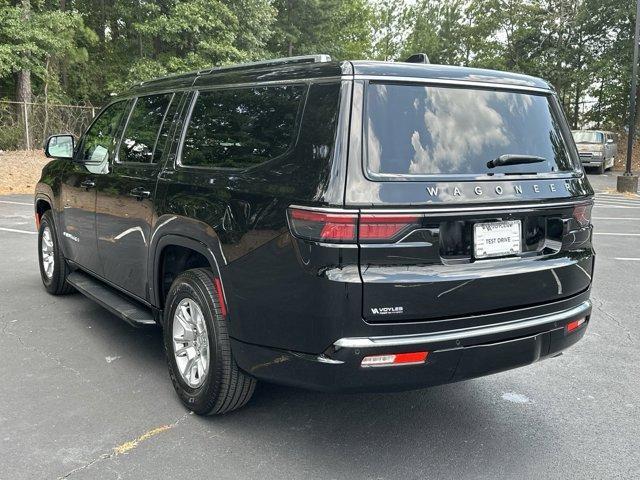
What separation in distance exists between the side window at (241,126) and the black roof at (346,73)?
0.25ft

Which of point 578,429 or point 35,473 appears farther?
point 578,429

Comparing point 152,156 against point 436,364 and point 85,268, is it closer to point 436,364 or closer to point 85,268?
point 85,268

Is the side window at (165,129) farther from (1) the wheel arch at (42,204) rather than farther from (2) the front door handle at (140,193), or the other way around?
(1) the wheel arch at (42,204)

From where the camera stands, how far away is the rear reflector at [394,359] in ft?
8.25

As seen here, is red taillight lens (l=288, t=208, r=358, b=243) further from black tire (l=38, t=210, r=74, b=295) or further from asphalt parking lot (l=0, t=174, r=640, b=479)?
black tire (l=38, t=210, r=74, b=295)

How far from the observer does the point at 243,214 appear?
2.89 m

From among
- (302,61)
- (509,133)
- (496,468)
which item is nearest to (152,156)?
(302,61)

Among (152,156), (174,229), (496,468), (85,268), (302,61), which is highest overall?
(302,61)

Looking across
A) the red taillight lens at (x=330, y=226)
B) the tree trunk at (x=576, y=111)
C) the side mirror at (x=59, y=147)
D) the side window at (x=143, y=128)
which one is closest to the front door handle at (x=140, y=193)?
the side window at (x=143, y=128)

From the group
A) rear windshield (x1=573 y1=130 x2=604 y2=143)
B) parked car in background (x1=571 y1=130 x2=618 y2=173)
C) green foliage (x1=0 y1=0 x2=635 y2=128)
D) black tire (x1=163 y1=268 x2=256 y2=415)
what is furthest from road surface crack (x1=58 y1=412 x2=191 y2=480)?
rear windshield (x1=573 y1=130 x2=604 y2=143)

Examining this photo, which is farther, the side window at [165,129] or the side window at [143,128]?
the side window at [143,128]

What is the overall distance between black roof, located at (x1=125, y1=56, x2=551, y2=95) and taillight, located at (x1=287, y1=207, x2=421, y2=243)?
0.66 m

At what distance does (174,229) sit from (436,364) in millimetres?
1705

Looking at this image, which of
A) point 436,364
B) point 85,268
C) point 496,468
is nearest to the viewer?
point 436,364
